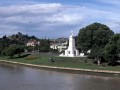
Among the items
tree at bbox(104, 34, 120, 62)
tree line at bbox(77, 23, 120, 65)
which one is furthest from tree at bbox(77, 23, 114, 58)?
tree at bbox(104, 34, 120, 62)

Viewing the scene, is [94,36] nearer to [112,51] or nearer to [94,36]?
[94,36]

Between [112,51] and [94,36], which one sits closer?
[112,51]

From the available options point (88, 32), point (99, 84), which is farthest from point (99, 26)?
point (99, 84)

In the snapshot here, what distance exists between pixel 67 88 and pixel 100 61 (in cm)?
3743

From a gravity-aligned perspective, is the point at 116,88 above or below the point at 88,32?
below

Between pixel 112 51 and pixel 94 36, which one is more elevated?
pixel 94 36

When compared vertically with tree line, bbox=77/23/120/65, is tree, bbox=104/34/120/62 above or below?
below

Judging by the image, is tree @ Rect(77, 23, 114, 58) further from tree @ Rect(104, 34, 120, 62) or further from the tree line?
tree @ Rect(104, 34, 120, 62)

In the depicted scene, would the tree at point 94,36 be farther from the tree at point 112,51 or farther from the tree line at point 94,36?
the tree at point 112,51

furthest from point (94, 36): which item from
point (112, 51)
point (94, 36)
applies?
point (112, 51)

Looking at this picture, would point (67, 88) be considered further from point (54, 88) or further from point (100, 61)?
point (100, 61)

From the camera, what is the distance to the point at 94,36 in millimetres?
91375

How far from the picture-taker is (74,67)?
226 ft

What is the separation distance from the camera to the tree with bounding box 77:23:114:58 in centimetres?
9044
